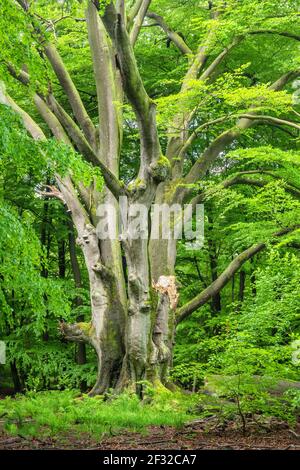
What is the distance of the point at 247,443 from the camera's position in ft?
19.5

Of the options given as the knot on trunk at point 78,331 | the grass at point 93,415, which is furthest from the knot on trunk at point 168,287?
the grass at point 93,415

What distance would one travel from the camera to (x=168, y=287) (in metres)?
11.1

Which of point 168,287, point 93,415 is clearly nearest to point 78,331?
point 168,287

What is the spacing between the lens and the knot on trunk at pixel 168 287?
1104 cm

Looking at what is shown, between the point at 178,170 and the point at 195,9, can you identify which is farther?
the point at 195,9

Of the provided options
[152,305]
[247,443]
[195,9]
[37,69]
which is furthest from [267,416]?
[195,9]

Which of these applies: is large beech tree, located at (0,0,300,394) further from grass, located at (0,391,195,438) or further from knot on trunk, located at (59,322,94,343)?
grass, located at (0,391,195,438)

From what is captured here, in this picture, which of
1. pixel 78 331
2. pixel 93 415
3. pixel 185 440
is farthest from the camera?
pixel 78 331

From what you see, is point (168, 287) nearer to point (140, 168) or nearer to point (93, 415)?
point (140, 168)

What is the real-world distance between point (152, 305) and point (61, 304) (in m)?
4.67

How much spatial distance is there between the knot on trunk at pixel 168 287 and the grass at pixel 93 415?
1962mm

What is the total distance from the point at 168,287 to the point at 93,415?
397cm
